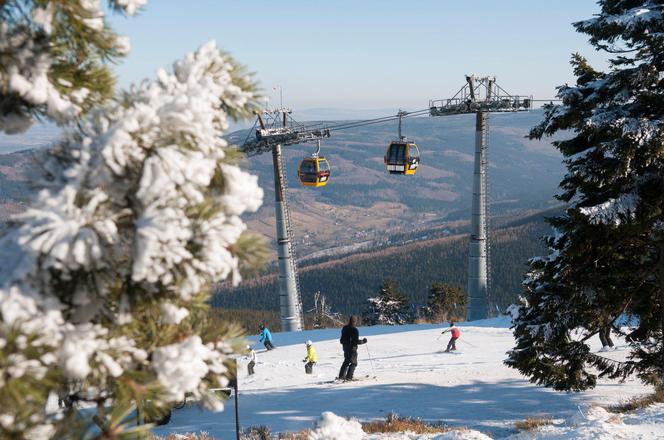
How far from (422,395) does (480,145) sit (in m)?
13.5

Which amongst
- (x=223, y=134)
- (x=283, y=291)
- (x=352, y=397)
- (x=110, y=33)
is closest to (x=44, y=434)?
(x=223, y=134)

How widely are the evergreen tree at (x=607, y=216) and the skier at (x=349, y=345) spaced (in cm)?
405

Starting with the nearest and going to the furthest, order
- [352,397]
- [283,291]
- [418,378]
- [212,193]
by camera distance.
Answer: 1. [212,193]
2. [352,397]
3. [418,378]
4. [283,291]

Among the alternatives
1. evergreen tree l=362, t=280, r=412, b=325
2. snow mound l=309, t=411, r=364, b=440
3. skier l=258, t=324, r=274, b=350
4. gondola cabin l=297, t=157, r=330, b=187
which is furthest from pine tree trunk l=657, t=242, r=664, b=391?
evergreen tree l=362, t=280, r=412, b=325

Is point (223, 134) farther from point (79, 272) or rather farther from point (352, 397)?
point (352, 397)

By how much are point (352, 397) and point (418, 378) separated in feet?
8.52

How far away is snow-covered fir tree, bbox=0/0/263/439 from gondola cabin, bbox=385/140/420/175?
23.5 metres

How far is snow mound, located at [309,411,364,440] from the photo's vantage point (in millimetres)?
5277

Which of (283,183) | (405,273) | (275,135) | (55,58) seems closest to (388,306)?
(283,183)

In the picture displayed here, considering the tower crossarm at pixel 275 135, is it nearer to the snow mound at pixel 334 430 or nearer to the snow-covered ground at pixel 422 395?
the snow-covered ground at pixel 422 395

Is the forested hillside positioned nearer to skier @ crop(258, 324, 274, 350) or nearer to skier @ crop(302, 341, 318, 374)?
skier @ crop(258, 324, 274, 350)

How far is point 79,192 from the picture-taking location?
96.8 inches

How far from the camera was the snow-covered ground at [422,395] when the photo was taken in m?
11.2

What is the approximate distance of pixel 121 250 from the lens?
2.55 meters
